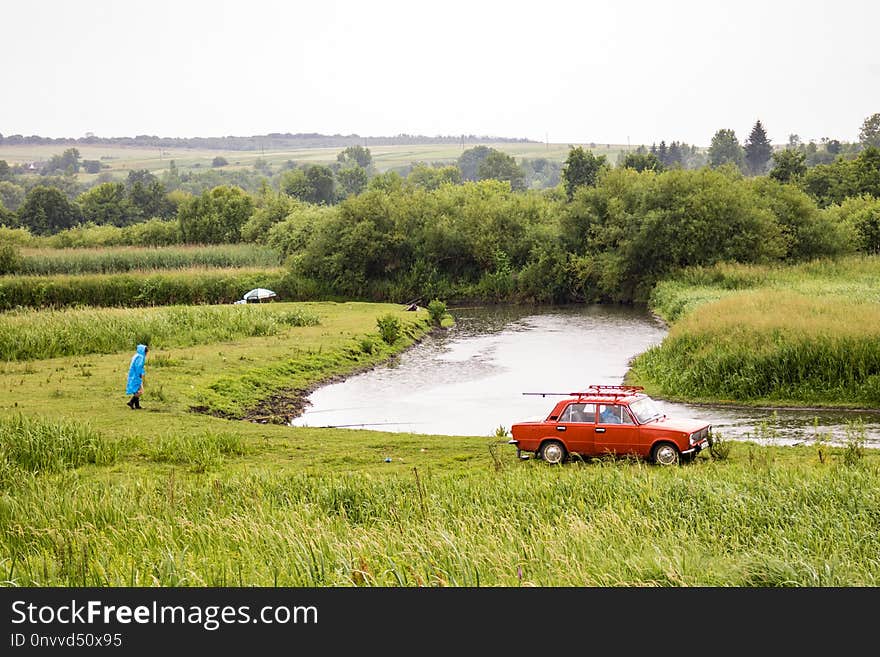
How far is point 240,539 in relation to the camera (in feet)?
42.2

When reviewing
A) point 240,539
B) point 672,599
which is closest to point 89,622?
point 240,539

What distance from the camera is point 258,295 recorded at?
6600cm

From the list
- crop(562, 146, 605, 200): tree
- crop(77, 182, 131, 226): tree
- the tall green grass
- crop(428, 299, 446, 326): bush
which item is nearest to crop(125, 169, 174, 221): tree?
crop(77, 182, 131, 226): tree

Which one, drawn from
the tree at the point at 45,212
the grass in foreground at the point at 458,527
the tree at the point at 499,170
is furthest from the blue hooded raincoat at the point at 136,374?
the tree at the point at 499,170

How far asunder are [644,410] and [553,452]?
230cm

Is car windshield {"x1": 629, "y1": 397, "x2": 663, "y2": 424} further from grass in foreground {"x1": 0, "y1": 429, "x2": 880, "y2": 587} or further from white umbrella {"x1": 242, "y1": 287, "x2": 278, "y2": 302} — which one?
white umbrella {"x1": 242, "y1": 287, "x2": 278, "y2": 302}

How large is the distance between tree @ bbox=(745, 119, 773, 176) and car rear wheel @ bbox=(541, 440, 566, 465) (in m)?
177

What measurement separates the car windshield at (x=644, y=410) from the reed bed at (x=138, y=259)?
59259mm

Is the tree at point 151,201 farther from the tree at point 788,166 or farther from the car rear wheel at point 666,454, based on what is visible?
the car rear wheel at point 666,454

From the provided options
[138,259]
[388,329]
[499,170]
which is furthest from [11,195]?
[388,329]

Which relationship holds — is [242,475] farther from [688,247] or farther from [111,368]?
[688,247]

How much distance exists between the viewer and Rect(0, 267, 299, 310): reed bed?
214 ft

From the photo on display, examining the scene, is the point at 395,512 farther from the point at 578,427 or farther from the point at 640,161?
the point at 640,161

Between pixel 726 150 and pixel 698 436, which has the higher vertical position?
Answer: pixel 726 150
